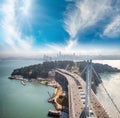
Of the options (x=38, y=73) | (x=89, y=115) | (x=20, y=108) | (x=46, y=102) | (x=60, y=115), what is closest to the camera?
(x=89, y=115)

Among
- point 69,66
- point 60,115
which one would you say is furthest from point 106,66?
point 60,115

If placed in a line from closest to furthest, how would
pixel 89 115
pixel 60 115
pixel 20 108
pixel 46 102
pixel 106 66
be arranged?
pixel 89 115
pixel 60 115
pixel 20 108
pixel 46 102
pixel 106 66

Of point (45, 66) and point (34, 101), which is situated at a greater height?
point (45, 66)

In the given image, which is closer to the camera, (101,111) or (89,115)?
(89,115)

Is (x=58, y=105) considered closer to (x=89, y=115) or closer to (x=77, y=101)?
(x=77, y=101)

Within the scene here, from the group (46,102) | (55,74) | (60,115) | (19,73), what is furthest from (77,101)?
A: (19,73)

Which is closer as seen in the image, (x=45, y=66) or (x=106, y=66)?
(x=45, y=66)

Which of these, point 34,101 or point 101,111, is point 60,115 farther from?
point 34,101

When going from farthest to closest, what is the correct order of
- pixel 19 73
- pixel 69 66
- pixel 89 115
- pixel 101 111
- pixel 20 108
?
pixel 69 66 < pixel 19 73 < pixel 20 108 < pixel 101 111 < pixel 89 115

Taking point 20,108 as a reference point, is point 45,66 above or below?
above
